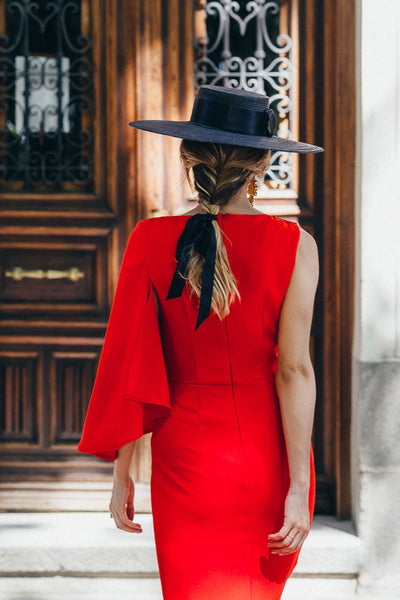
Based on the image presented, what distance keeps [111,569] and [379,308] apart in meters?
1.80

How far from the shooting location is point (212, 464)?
177 centimetres

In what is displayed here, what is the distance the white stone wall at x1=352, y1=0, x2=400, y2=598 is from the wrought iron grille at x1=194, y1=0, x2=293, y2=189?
1.48 ft

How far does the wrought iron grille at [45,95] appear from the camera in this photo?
12.5ft

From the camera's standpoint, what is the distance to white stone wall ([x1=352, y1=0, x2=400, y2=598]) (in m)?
3.39

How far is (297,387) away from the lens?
1829mm

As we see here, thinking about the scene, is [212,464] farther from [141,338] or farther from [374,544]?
[374,544]

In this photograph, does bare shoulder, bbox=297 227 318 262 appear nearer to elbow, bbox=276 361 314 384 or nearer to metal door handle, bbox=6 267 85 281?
elbow, bbox=276 361 314 384

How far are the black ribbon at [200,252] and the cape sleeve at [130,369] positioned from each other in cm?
11

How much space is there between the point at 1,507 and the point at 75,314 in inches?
43.3

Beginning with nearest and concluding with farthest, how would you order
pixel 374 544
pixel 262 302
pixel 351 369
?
pixel 262 302 → pixel 374 544 → pixel 351 369

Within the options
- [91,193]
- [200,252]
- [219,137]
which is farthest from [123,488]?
[91,193]

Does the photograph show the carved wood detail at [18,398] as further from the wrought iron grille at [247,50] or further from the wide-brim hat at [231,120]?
the wide-brim hat at [231,120]

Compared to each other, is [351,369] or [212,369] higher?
[212,369]

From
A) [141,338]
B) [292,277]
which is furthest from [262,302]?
[141,338]
